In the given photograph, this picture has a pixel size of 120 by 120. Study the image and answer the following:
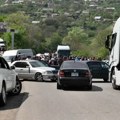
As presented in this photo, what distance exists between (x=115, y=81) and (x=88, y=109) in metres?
8.24

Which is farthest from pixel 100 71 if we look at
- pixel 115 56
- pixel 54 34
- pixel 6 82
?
pixel 54 34

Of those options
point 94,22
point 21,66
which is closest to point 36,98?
point 21,66

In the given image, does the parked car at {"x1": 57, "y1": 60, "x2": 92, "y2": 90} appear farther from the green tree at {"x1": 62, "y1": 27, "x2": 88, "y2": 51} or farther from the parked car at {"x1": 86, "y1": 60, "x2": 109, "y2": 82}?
the green tree at {"x1": 62, "y1": 27, "x2": 88, "y2": 51}

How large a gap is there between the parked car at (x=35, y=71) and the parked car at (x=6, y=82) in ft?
33.9

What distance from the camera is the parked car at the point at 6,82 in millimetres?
15704

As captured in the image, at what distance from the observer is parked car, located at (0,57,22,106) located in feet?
51.5

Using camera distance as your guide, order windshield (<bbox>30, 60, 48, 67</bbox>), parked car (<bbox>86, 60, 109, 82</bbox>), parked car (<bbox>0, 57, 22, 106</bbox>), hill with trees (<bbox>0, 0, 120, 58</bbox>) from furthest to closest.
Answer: hill with trees (<bbox>0, 0, 120, 58</bbox>)
windshield (<bbox>30, 60, 48, 67</bbox>)
parked car (<bbox>86, 60, 109, 82</bbox>)
parked car (<bbox>0, 57, 22, 106</bbox>)

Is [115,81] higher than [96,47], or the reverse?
[115,81]

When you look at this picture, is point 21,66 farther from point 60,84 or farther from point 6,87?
point 6,87

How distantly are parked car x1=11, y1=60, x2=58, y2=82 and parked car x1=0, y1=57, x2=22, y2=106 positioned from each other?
407 inches

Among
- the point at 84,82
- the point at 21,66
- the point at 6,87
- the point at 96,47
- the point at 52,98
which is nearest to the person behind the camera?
the point at 6,87

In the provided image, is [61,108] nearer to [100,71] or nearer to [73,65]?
[73,65]

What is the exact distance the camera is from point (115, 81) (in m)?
22.6

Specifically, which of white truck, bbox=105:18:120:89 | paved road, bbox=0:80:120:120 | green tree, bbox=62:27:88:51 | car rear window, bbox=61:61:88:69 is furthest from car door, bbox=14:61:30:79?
green tree, bbox=62:27:88:51
